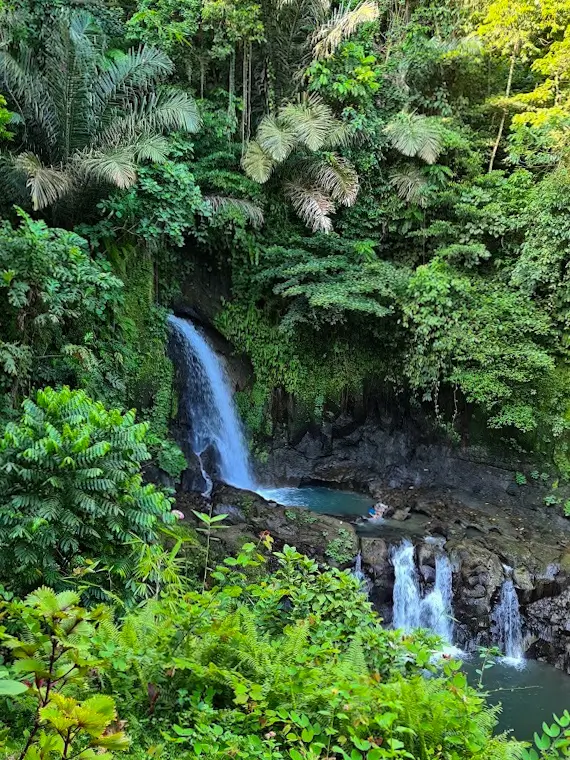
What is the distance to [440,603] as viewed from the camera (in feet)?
23.2

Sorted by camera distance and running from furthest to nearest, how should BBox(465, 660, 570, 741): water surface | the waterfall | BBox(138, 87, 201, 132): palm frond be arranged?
BBox(138, 87, 201, 132): palm frond < the waterfall < BBox(465, 660, 570, 741): water surface

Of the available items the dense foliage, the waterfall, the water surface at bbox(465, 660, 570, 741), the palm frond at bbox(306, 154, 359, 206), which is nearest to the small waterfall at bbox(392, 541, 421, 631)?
the water surface at bbox(465, 660, 570, 741)

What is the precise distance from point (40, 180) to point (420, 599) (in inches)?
286

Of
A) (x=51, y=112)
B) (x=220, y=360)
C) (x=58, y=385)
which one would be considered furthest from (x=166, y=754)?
(x=220, y=360)

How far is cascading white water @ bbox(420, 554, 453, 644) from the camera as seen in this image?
274 inches

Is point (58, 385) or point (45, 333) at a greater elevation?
point (45, 333)

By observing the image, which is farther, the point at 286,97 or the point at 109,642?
the point at 286,97

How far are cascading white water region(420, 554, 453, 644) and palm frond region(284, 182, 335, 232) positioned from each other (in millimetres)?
5879

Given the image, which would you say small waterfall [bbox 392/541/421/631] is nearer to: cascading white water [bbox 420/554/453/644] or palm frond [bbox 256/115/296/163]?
cascading white water [bbox 420/554/453/644]

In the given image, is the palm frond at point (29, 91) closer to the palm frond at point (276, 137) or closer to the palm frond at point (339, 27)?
the palm frond at point (276, 137)

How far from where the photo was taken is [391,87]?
10.4 meters

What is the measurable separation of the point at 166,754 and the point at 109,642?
0.51 m

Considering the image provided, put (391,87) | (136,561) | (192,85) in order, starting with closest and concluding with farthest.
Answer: (136,561)
(192,85)
(391,87)

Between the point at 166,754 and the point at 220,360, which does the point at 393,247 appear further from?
the point at 166,754
